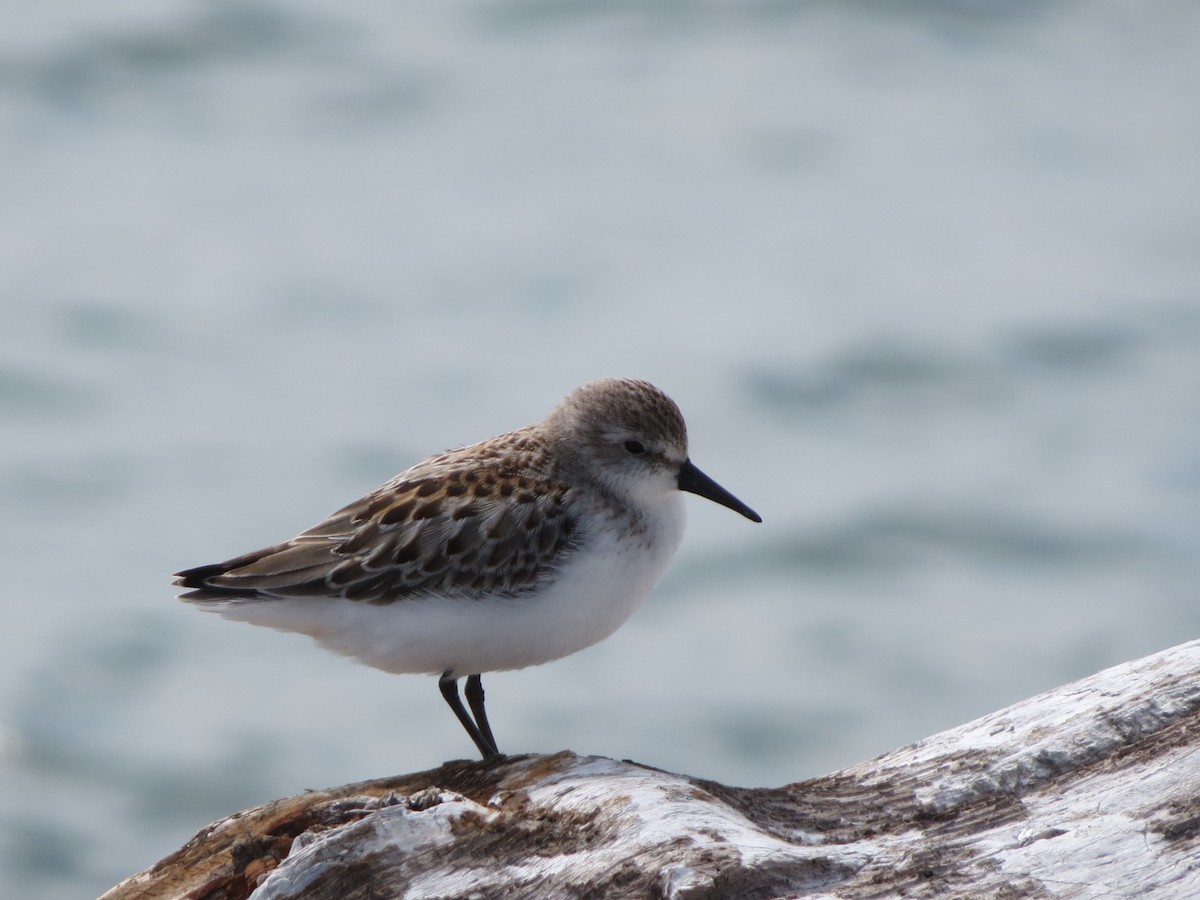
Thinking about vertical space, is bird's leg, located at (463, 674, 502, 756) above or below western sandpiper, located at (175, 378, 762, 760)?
below

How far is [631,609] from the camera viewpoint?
7199 mm

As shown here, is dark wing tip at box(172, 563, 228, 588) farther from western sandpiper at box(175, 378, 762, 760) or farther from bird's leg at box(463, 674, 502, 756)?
bird's leg at box(463, 674, 502, 756)

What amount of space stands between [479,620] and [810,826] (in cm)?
191

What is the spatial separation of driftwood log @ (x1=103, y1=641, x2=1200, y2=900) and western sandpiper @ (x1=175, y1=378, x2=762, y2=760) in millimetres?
894

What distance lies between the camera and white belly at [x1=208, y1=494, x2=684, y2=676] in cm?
686

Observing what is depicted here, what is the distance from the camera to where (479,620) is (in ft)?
22.6

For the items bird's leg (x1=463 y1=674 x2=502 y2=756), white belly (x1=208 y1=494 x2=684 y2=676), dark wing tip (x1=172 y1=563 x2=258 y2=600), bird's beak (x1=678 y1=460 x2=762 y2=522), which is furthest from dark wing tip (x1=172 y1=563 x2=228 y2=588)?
bird's beak (x1=678 y1=460 x2=762 y2=522)

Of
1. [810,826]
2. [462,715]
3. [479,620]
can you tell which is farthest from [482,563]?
Answer: [810,826]

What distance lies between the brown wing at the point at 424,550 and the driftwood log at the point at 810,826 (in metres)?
1.07

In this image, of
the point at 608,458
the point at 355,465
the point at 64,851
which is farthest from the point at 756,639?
the point at 608,458

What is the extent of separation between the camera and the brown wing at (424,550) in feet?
22.9

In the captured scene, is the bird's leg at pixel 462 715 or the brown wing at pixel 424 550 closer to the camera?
the brown wing at pixel 424 550

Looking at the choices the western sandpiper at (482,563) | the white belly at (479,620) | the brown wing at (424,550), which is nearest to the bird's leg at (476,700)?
the western sandpiper at (482,563)

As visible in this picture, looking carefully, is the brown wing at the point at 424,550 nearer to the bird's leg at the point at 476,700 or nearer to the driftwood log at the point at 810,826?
the bird's leg at the point at 476,700
